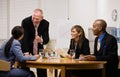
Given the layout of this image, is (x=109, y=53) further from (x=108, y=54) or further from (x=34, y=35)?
(x=34, y=35)

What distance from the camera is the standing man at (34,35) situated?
4.61 metres

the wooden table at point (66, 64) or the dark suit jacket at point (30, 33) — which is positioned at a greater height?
the dark suit jacket at point (30, 33)

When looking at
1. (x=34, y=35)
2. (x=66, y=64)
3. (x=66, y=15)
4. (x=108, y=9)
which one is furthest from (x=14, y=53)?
(x=66, y=15)

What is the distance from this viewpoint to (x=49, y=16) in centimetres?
775

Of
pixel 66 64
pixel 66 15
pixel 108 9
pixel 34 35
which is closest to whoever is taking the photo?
pixel 66 64

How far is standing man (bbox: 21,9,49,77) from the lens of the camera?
4.61m

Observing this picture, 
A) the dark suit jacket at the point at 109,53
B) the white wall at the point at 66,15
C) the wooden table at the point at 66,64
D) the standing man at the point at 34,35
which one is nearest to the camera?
the wooden table at the point at 66,64

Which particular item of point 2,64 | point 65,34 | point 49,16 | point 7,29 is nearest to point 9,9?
point 7,29

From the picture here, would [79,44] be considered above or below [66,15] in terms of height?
below

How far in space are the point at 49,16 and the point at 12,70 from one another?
432 centimetres

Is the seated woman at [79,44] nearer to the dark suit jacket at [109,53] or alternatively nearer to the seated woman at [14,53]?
the dark suit jacket at [109,53]

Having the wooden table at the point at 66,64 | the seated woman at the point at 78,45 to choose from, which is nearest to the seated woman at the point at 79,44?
the seated woman at the point at 78,45

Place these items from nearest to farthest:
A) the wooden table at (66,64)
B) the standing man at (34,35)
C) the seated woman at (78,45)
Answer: the wooden table at (66,64) → the seated woman at (78,45) → the standing man at (34,35)

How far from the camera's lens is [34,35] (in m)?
4.71
